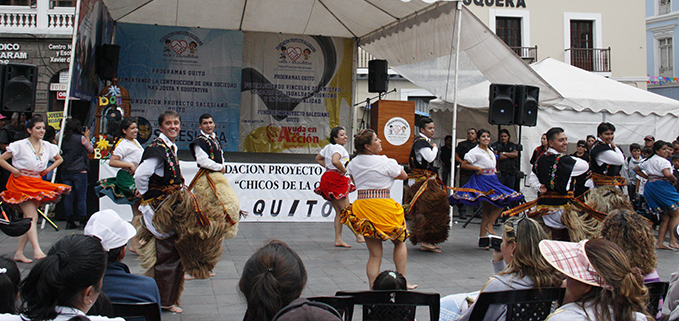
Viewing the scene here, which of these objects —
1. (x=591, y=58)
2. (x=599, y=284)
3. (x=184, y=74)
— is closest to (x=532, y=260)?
(x=599, y=284)

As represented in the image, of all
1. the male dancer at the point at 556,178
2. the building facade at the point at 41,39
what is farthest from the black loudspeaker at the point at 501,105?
the building facade at the point at 41,39

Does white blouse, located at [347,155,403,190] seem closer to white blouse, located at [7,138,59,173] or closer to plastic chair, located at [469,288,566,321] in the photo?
plastic chair, located at [469,288,566,321]

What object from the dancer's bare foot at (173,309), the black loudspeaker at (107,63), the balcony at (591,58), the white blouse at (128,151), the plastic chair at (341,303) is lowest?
the dancer's bare foot at (173,309)

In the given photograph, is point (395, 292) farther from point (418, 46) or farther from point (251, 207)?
point (418, 46)

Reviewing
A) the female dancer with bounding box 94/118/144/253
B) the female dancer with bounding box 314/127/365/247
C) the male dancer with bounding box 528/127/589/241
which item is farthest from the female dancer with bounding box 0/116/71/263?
the male dancer with bounding box 528/127/589/241

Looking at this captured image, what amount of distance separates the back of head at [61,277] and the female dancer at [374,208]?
324 cm

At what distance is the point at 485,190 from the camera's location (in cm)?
789

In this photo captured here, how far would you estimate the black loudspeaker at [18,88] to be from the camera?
7.29 m

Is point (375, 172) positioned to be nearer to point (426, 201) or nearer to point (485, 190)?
point (426, 201)

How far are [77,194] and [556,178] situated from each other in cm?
717

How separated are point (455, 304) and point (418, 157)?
14.7ft

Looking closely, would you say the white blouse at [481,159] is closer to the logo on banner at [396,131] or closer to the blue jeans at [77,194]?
the logo on banner at [396,131]

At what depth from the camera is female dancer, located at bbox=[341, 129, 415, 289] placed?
514cm

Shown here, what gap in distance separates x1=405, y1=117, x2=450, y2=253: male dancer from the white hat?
5194 millimetres
